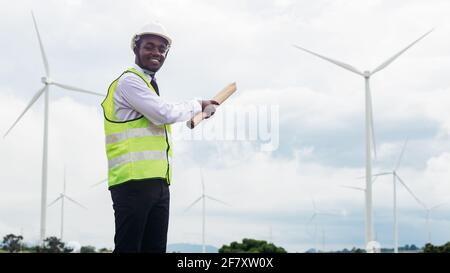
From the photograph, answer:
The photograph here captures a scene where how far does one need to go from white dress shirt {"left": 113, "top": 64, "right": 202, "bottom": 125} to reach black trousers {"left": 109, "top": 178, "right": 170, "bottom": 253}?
1.76ft

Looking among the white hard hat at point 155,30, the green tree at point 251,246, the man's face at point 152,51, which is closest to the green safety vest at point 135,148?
the man's face at point 152,51

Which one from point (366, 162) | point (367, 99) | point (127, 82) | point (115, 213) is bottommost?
point (115, 213)

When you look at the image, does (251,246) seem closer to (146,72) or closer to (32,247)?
(32,247)

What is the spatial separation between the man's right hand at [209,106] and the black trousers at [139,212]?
77 cm

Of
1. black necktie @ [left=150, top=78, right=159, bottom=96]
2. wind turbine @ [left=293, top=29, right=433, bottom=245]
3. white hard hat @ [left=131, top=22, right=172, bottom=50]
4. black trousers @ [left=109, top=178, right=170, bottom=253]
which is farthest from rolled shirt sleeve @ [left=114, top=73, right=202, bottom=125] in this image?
wind turbine @ [left=293, top=29, right=433, bottom=245]

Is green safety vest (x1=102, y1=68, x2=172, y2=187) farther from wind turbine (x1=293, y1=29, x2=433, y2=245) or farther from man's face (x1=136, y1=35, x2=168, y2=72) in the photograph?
wind turbine (x1=293, y1=29, x2=433, y2=245)

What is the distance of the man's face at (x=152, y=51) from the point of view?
→ 587 centimetres

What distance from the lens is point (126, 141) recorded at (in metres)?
5.84

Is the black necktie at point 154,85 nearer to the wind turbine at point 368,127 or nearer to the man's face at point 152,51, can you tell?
the man's face at point 152,51

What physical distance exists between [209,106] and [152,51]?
0.76 meters
